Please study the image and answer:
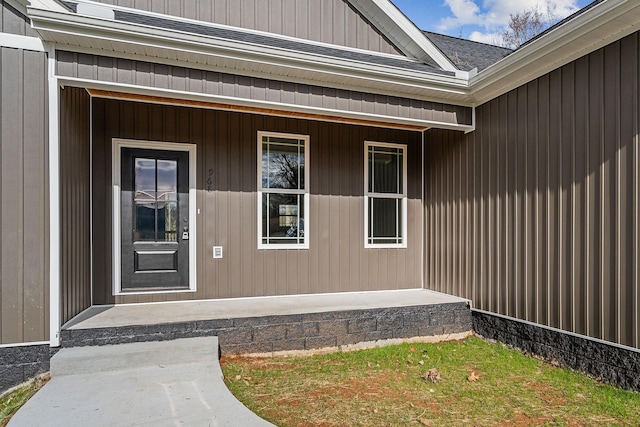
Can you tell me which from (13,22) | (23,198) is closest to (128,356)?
(23,198)

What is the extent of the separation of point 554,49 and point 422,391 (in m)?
3.27

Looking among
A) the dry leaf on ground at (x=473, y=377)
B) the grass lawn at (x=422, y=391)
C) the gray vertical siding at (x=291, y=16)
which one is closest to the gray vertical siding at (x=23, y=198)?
the gray vertical siding at (x=291, y=16)

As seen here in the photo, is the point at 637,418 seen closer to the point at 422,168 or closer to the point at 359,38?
the point at 422,168

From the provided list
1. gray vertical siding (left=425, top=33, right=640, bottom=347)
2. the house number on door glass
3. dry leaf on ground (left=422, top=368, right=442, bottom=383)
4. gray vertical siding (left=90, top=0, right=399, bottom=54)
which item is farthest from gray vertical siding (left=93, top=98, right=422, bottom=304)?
dry leaf on ground (left=422, top=368, right=442, bottom=383)

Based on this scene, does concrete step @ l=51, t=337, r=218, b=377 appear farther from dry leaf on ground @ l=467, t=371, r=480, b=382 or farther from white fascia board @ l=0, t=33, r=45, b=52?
white fascia board @ l=0, t=33, r=45, b=52

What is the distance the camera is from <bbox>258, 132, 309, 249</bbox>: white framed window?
196 inches

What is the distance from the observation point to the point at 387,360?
3.92m

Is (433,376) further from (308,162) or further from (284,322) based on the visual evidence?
(308,162)

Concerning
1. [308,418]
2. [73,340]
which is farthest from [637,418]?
[73,340]

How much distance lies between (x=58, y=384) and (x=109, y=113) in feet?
9.51

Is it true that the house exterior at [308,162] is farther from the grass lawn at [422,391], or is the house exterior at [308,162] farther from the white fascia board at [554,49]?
the grass lawn at [422,391]

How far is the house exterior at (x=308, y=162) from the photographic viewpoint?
3.20 m

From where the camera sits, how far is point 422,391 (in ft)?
10.5

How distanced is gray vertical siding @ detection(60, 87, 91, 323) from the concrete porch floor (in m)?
0.24
